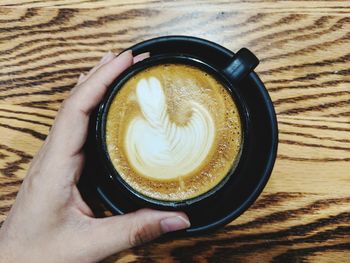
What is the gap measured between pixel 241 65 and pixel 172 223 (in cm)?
29

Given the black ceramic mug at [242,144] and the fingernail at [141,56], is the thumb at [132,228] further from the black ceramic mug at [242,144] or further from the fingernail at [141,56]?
the fingernail at [141,56]

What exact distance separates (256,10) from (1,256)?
673 millimetres

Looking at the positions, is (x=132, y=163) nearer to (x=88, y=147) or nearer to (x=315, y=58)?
(x=88, y=147)

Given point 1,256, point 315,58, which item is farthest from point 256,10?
point 1,256

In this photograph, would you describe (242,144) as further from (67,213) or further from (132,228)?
(67,213)

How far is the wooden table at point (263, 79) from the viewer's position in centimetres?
98

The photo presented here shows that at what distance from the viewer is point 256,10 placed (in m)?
1.04

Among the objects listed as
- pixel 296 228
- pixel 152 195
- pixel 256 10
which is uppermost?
pixel 256 10

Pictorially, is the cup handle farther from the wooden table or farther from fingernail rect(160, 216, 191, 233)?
fingernail rect(160, 216, 191, 233)

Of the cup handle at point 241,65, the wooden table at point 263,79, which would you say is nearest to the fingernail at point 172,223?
the wooden table at point 263,79

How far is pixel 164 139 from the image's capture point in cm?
89

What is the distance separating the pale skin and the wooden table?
0.09 m

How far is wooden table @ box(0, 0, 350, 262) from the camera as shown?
98 centimetres

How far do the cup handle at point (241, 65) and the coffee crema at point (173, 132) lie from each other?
0.03m
